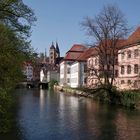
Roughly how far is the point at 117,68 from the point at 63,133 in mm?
43824

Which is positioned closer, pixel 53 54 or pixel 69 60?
pixel 69 60

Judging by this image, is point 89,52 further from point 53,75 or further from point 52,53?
point 52,53

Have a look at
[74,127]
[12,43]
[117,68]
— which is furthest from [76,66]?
[12,43]

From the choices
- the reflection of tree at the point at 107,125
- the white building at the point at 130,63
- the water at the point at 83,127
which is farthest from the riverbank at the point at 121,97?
the water at the point at 83,127

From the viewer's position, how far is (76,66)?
95.0m

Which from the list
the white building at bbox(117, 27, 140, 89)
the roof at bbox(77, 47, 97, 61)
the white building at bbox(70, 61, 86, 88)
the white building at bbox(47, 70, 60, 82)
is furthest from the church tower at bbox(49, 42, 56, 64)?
the white building at bbox(117, 27, 140, 89)

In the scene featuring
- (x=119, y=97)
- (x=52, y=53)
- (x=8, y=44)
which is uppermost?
(x=52, y=53)

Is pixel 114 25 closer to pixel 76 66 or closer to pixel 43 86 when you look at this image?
pixel 76 66

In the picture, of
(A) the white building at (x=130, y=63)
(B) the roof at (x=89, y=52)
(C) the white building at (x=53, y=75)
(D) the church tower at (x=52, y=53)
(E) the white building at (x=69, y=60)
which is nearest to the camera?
(B) the roof at (x=89, y=52)

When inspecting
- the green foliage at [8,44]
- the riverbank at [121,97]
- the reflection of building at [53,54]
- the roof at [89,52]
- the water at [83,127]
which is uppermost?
the reflection of building at [53,54]

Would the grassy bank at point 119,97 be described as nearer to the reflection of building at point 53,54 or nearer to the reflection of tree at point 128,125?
the reflection of tree at point 128,125

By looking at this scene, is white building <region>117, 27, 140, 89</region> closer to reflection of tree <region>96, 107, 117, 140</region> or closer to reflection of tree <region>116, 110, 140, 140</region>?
reflection of tree <region>116, 110, 140, 140</region>

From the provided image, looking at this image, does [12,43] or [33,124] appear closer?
[12,43]

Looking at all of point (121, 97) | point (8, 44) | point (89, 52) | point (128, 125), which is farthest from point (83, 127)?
point (89, 52)
